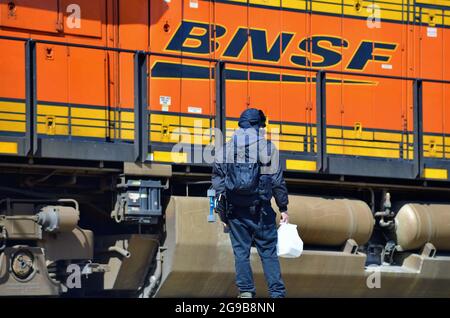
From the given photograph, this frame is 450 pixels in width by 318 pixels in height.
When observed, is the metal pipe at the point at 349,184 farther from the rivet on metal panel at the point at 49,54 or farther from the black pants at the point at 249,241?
the black pants at the point at 249,241

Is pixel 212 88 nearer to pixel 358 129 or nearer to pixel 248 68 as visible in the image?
pixel 248 68

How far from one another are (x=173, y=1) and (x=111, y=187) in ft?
7.62

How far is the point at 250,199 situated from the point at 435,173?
4473 millimetres

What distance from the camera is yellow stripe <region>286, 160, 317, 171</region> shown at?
1055 centimetres

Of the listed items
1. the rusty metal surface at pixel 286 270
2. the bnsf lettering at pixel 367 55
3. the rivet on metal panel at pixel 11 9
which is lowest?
the rusty metal surface at pixel 286 270

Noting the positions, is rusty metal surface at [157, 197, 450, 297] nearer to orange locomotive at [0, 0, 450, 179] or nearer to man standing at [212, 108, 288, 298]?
orange locomotive at [0, 0, 450, 179]

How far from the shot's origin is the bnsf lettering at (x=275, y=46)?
35.4 ft

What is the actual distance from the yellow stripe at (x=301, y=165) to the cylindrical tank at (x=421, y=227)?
1.33m

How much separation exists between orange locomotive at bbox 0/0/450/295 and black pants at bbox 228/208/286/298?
2093 millimetres

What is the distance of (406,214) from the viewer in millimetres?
11227

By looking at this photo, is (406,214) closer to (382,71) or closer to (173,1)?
(382,71)

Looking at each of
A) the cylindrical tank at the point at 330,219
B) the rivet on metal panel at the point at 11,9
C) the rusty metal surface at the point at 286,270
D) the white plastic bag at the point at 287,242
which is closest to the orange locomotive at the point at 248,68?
the rivet on metal panel at the point at 11,9

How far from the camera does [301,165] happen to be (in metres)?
10.6
